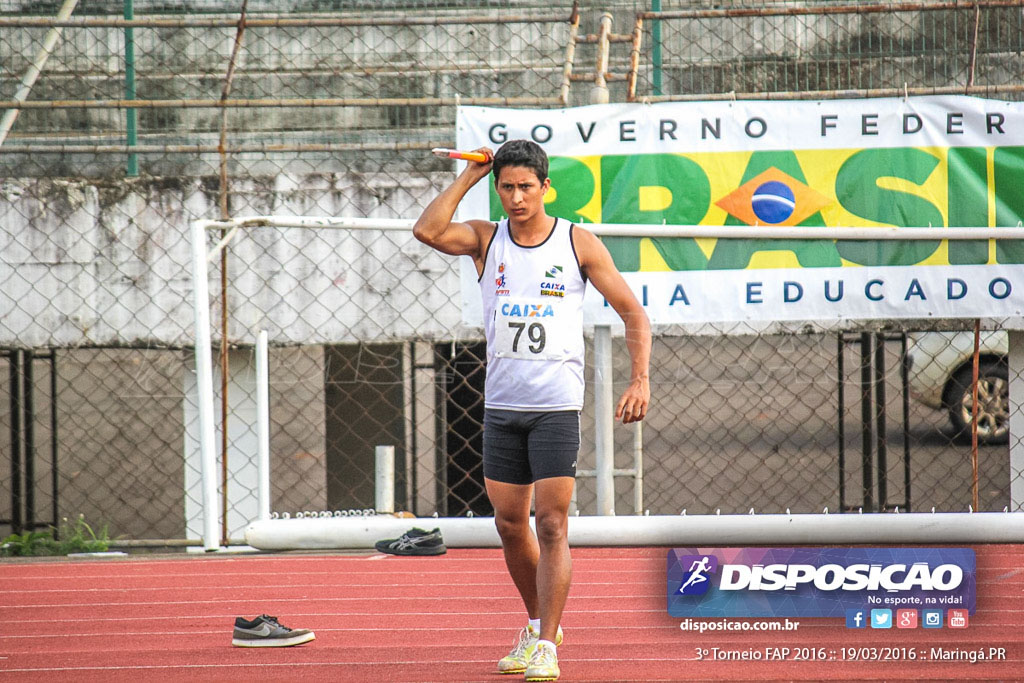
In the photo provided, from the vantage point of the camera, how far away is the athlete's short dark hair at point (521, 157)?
4.07 meters

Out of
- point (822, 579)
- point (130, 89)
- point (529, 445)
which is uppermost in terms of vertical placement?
point (130, 89)

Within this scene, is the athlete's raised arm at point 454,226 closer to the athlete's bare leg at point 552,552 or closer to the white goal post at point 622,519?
the athlete's bare leg at point 552,552

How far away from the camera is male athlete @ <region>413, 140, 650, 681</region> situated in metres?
4.05

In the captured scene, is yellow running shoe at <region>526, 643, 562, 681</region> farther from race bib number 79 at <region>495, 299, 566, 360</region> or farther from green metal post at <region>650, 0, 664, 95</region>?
green metal post at <region>650, 0, 664, 95</region>

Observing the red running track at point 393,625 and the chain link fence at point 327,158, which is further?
the chain link fence at point 327,158

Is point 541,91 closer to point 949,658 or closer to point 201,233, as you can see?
point 201,233

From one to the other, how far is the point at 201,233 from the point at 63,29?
2.83 meters

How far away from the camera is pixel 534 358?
13.5 ft

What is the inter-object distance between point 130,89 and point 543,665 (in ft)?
18.6

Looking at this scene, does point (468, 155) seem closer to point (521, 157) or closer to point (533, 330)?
point (521, 157)

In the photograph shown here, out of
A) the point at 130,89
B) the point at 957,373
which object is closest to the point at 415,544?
the point at 130,89

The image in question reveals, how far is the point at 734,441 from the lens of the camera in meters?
14.8

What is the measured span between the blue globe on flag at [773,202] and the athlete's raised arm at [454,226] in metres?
2.96

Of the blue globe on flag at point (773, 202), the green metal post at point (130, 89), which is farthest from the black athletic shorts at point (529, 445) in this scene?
the green metal post at point (130, 89)
